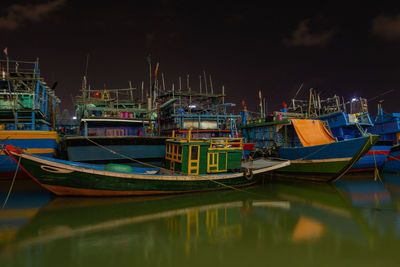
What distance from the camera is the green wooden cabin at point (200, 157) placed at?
35.8 ft

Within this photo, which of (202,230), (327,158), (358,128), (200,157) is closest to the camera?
(202,230)

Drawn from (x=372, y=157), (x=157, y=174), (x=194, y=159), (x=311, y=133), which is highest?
(x=311, y=133)

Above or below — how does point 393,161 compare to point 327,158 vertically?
below

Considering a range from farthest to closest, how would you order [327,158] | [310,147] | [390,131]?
[390,131]
[310,147]
[327,158]

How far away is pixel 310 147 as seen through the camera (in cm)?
1466

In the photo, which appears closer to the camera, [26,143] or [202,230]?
[202,230]

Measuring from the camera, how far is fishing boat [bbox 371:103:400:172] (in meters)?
18.5

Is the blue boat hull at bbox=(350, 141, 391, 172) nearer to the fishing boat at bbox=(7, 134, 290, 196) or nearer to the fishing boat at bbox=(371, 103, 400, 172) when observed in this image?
the fishing boat at bbox=(371, 103, 400, 172)

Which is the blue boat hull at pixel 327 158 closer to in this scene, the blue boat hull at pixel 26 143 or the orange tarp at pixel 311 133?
the orange tarp at pixel 311 133

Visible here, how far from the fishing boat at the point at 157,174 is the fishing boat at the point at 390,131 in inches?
511

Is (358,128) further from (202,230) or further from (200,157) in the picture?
(202,230)

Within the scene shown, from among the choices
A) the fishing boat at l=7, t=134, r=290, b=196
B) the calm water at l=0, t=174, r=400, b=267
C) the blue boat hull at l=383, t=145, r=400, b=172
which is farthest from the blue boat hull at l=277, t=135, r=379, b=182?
the blue boat hull at l=383, t=145, r=400, b=172

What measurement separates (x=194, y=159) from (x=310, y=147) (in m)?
8.56

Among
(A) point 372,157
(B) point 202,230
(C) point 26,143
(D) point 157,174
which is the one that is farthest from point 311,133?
(C) point 26,143
